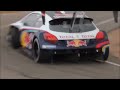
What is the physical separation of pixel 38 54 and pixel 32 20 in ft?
6.34

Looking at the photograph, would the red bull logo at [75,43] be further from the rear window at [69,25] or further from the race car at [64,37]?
the rear window at [69,25]

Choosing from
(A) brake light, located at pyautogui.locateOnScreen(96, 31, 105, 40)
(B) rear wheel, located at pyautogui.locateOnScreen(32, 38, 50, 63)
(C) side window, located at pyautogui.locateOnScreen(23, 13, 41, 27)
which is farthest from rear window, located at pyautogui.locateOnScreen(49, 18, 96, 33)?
(C) side window, located at pyautogui.locateOnScreen(23, 13, 41, 27)

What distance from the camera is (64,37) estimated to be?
13.0 metres

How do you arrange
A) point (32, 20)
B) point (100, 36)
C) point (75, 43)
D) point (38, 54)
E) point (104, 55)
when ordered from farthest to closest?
1. point (32, 20)
2. point (104, 55)
3. point (100, 36)
4. point (38, 54)
5. point (75, 43)

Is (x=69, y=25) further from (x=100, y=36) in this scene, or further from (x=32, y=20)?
(x=32, y=20)

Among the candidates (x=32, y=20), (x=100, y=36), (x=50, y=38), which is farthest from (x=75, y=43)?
(x=32, y=20)

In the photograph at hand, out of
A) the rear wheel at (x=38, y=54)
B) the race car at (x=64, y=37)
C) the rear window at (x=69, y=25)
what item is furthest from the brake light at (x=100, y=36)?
the rear wheel at (x=38, y=54)

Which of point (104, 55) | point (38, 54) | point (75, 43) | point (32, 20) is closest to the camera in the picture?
point (75, 43)

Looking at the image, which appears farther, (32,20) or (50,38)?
(32,20)

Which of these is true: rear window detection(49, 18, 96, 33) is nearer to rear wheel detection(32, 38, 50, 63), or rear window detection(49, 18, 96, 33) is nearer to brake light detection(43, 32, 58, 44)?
brake light detection(43, 32, 58, 44)

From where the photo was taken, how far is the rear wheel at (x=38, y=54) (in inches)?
513

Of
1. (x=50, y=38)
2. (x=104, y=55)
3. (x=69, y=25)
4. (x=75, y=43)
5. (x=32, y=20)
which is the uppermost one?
(x=32, y=20)

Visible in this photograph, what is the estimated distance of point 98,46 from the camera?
13281 mm
